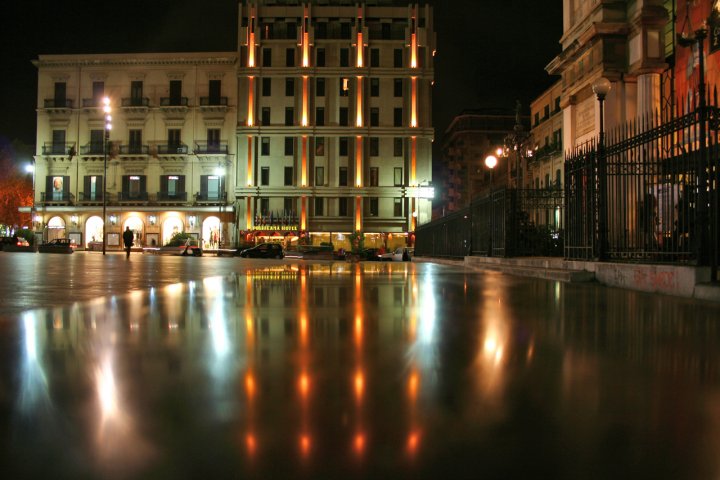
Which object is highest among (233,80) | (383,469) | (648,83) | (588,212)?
(233,80)

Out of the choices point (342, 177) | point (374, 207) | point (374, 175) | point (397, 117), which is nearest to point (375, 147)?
point (374, 175)

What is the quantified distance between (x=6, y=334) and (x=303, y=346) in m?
2.22

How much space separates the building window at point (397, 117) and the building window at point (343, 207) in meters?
9.34

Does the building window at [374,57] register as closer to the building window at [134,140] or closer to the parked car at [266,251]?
the building window at [134,140]

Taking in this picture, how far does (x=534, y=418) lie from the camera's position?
2.39m

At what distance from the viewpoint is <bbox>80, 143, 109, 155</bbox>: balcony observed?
62719 mm

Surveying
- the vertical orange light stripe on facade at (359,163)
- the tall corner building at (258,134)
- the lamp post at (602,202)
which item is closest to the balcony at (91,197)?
the tall corner building at (258,134)

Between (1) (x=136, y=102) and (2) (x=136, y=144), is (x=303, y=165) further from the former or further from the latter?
(1) (x=136, y=102)

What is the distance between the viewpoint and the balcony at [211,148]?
204ft

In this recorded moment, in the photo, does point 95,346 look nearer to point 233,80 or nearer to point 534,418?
point 534,418

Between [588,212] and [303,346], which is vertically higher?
[588,212]

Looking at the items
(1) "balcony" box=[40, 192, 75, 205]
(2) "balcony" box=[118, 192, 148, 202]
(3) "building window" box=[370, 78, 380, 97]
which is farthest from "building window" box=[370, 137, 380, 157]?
(1) "balcony" box=[40, 192, 75, 205]

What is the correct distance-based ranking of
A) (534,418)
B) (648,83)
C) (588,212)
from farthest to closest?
(648,83) → (588,212) → (534,418)

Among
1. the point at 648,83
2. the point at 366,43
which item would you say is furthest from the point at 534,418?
the point at 366,43
